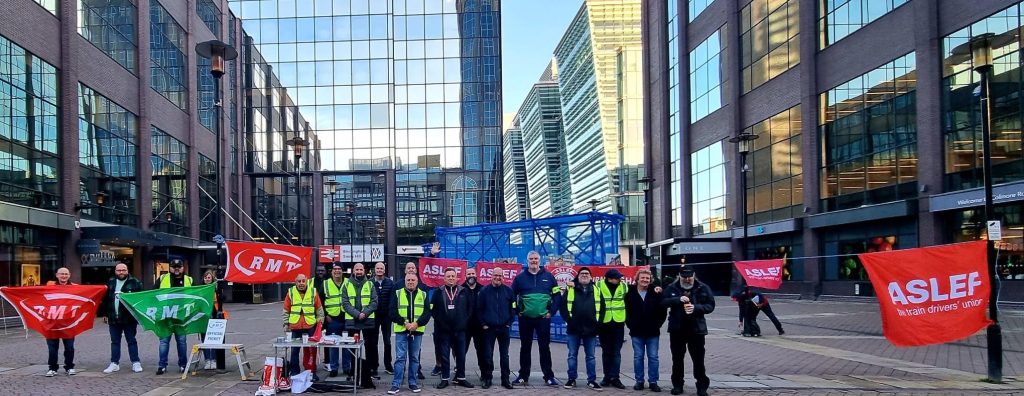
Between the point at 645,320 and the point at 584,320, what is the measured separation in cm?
94

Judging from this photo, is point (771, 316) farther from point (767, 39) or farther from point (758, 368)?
point (767, 39)

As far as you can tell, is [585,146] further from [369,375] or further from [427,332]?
[369,375]

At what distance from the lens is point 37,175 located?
94.3ft

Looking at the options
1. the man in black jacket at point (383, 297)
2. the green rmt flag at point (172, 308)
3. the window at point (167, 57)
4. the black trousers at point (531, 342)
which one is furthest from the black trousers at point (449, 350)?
the window at point (167, 57)

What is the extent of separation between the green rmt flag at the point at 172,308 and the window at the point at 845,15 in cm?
3225

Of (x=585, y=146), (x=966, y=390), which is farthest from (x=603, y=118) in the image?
(x=966, y=390)

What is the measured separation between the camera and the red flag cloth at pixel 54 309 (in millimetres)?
Answer: 13086

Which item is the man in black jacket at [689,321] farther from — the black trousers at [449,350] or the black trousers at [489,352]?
the black trousers at [449,350]

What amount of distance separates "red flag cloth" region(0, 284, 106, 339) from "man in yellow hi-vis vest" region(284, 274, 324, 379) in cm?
416

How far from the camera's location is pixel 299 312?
12.0 meters

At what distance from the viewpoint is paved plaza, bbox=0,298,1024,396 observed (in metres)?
11.3

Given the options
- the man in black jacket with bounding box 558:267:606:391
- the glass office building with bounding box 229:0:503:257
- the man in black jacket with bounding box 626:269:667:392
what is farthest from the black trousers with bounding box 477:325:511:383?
the glass office building with bounding box 229:0:503:257

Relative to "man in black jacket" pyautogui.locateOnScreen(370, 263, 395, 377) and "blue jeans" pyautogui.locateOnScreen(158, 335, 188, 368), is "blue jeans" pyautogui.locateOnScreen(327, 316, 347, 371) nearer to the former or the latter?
"man in black jacket" pyautogui.locateOnScreen(370, 263, 395, 377)

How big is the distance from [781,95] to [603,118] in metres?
42.0
